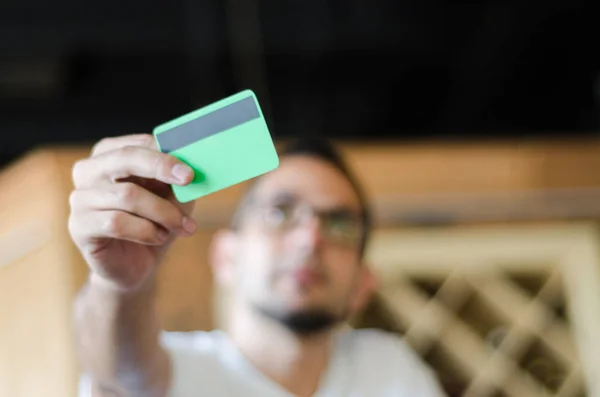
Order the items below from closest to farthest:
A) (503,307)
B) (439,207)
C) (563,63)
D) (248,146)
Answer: (248,146) < (503,307) < (439,207) < (563,63)

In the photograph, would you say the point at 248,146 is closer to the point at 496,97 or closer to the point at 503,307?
the point at 503,307

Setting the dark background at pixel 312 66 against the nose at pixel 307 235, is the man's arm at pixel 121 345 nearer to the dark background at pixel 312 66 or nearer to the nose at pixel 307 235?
the nose at pixel 307 235

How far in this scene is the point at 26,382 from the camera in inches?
18.0

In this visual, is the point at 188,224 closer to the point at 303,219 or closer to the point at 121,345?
the point at 121,345

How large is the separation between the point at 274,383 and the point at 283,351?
36 millimetres

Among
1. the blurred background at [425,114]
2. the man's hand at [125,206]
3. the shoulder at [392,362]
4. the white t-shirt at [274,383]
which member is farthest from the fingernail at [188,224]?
the blurred background at [425,114]

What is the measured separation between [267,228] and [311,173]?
0.09 meters

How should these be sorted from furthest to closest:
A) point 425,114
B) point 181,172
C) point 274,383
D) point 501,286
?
point 425,114 < point 501,286 < point 274,383 < point 181,172

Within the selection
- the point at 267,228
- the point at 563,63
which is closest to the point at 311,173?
the point at 267,228

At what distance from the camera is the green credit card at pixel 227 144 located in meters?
0.35

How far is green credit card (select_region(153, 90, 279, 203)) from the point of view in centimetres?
35

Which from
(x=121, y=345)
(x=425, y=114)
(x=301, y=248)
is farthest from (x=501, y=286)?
(x=121, y=345)

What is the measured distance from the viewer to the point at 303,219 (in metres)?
0.56

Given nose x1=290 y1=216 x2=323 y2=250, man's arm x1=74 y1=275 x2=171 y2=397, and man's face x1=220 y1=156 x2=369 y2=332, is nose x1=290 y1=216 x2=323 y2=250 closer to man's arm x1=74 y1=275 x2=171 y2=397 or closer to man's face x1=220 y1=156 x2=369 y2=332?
man's face x1=220 y1=156 x2=369 y2=332
